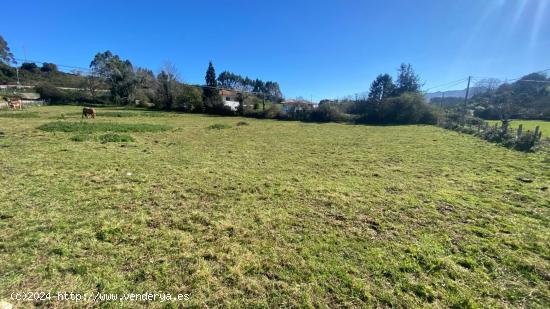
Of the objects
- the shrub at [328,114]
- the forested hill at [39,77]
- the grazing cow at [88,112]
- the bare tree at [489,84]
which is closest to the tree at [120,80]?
the forested hill at [39,77]

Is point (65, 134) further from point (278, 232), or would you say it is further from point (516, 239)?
point (516, 239)

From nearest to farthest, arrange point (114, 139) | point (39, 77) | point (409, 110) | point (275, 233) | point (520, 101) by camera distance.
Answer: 1. point (275, 233)
2. point (114, 139)
3. point (409, 110)
4. point (520, 101)
5. point (39, 77)

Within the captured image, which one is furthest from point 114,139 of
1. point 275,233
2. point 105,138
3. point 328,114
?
point 328,114

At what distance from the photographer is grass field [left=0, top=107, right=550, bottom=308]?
219cm

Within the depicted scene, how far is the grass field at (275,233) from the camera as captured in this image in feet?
7.17

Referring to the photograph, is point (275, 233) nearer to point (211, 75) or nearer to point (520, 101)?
point (520, 101)

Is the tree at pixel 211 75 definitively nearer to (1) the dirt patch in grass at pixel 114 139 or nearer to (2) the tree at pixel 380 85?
(2) the tree at pixel 380 85

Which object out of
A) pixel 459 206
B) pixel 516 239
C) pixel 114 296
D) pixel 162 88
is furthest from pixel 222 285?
pixel 162 88

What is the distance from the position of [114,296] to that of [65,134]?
36.8 feet

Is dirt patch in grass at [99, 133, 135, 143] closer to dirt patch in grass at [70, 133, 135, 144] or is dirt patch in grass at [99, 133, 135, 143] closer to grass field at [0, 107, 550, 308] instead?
dirt patch in grass at [70, 133, 135, 144]

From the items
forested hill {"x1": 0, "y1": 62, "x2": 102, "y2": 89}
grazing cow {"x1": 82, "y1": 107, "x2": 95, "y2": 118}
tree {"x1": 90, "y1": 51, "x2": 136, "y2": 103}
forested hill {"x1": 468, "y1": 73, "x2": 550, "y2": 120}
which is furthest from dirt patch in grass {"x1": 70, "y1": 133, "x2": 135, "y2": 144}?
forested hill {"x1": 0, "y1": 62, "x2": 102, "y2": 89}

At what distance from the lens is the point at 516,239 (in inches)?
122

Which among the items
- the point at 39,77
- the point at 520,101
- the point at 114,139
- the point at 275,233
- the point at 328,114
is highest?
the point at 39,77

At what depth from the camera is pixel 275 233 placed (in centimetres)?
316
